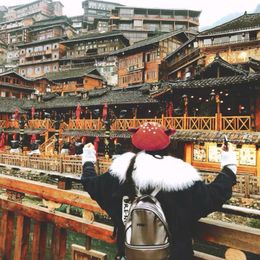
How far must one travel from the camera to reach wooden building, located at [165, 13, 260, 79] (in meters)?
34.3

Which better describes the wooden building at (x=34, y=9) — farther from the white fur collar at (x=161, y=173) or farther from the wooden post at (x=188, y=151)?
the white fur collar at (x=161, y=173)

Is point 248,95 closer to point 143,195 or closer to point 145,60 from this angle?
point 143,195

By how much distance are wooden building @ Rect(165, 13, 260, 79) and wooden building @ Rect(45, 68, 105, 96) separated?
17.8 m

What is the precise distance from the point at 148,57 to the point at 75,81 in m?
13.7

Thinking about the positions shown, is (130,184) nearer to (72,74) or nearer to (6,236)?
(6,236)

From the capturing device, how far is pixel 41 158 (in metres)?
23.7

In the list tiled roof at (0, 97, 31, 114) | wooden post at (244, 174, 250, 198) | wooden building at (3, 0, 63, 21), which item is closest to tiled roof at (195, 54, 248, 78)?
wooden post at (244, 174, 250, 198)

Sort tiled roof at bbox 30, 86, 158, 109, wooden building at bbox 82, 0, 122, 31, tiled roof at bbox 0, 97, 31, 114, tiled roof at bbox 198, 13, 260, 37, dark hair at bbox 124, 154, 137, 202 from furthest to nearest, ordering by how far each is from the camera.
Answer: wooden building at bbox 82, 0, 122, 31 < tiled roof at bbox 0, 97, 31, 114 < tiled roof at bbox 198, 13, 260, 37 < tiled roof at bbox 30, 86, 158, 109 < dark hair at bbox 124, 154, 137, 202

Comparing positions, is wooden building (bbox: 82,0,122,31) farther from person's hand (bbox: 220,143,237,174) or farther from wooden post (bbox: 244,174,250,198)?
person's hand (bbox: 220,143,237,174)

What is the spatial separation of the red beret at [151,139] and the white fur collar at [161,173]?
0.08 meters

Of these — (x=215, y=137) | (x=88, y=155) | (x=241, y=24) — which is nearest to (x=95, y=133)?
(x=215, y=137)

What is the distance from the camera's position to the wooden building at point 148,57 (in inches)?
1812

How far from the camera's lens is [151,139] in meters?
2.52

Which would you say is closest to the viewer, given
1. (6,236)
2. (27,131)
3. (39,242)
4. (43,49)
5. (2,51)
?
(39,242)
